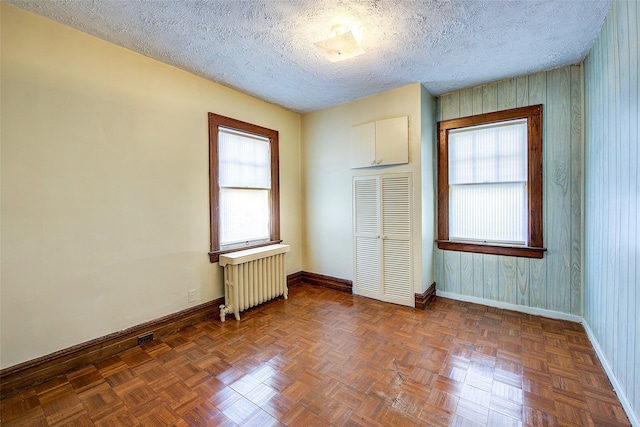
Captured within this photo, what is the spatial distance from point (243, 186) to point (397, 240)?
210 cm

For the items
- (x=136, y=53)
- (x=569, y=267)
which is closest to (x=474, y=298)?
(x=569, y=267)

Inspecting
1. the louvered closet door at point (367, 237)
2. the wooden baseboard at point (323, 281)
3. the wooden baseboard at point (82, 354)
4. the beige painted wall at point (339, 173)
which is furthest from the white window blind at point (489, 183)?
the wooden baseboard at point (82, 354)

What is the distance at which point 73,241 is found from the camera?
217 cm

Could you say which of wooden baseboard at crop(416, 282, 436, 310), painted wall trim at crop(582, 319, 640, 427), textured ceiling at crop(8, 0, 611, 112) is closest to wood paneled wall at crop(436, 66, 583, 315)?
textured ceiling at crop(8, 0, 611, 112)

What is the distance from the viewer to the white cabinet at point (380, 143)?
3311 mm

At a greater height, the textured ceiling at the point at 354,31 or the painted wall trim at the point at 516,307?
the textured ceiling at the point at 354,31

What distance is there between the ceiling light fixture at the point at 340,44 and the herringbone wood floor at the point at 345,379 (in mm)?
2533

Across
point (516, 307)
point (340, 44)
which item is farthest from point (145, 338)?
point (516, 307)

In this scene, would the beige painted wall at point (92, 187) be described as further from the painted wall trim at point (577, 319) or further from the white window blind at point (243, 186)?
the painted wall trim at point (577, 319)

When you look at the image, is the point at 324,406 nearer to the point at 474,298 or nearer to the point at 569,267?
the point at 474,298

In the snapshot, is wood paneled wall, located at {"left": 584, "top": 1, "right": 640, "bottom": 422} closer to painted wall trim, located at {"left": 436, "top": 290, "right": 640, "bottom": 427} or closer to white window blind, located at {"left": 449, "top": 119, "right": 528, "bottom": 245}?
painted wall trim, located at {"left": 436, "top": 290, "right": 640, "bottom": 427}

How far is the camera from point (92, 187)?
2268mm

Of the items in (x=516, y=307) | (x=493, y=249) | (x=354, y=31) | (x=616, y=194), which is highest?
(x=354, y=31)

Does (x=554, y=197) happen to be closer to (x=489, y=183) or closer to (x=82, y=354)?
(x=489, y=183)
